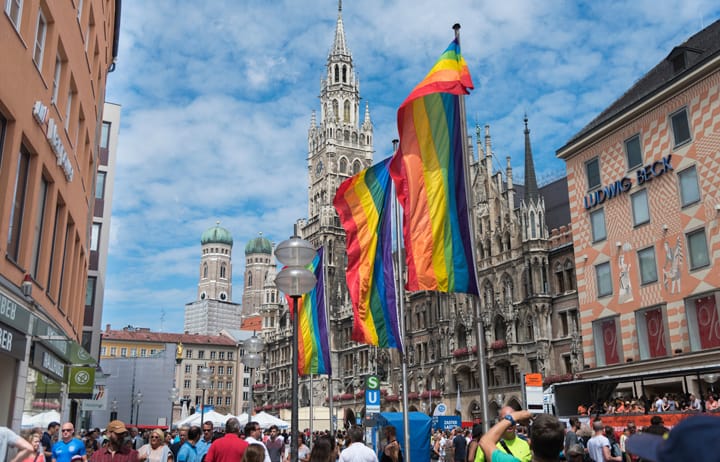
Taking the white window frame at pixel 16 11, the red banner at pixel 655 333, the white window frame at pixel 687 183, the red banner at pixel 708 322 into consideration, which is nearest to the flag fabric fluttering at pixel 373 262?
the white window frame at pixel 16 11

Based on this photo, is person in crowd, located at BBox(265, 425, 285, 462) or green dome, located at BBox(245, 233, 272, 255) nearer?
person in crowd, located at BBox(265, 425, 285, 462)

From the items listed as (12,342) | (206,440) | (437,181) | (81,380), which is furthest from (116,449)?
(81,380)

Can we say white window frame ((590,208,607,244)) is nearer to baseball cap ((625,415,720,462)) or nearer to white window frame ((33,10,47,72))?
white window frame ((33,10,47,72))

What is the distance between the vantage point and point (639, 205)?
30719 mm

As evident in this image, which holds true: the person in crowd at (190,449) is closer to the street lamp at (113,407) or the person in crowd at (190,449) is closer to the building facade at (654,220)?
the building facade at (654,220)

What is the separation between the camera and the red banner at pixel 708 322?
26.3 metres

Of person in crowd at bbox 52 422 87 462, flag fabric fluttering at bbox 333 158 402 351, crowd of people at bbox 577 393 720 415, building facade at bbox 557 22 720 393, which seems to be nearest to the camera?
person in crowd at bbox 52 422 87 462

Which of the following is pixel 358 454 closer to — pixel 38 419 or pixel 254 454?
pixel 254 454

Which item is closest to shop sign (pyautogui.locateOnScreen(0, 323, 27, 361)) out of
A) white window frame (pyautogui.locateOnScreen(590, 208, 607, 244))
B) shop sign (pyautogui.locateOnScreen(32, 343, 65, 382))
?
shop sign (pyautogui.locateOnScreen(32, 343, 65, 382))

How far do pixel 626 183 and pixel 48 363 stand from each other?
84.6ft

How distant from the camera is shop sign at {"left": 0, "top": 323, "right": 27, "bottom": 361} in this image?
38.7 feet

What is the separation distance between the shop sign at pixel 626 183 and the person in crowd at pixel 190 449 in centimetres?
2475

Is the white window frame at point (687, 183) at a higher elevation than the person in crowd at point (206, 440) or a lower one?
higher

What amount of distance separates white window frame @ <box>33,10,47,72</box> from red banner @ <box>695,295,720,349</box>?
2528 centimetres
